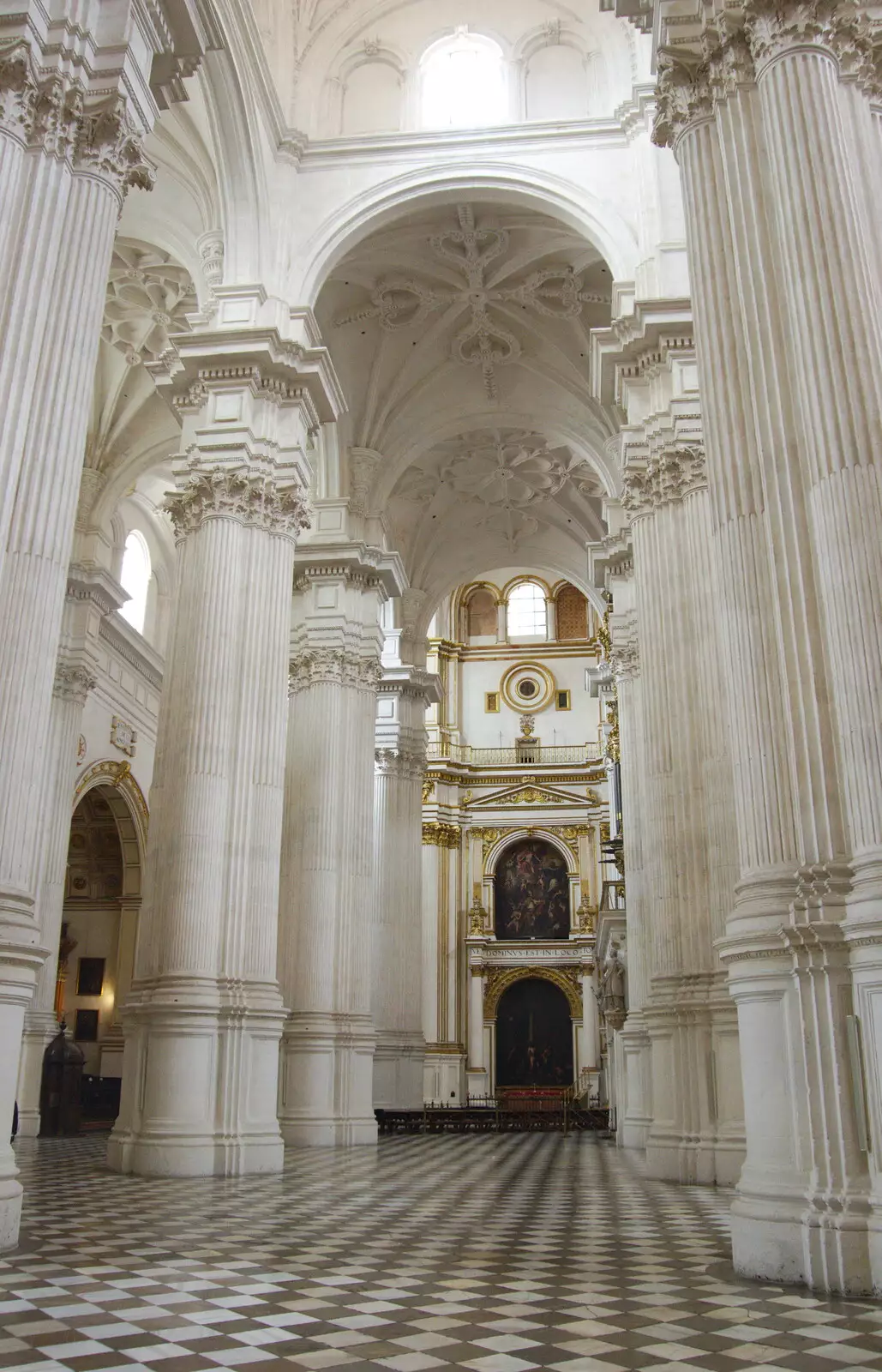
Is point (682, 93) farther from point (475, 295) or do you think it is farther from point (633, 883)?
point (475, 295)

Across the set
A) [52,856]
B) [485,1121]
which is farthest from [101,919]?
[485,1121]

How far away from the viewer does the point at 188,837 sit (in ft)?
42.9

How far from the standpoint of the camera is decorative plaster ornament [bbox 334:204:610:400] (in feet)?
64.7

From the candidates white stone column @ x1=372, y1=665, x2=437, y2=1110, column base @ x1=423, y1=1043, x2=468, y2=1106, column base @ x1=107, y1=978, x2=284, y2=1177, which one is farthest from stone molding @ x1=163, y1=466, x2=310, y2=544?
column base @ x1=423, y1=1043, x2=468, y2=1106

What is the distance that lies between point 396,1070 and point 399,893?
3.65m

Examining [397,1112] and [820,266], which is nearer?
[820,266]

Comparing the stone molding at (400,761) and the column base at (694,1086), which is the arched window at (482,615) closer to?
the stone molding at (400,761)

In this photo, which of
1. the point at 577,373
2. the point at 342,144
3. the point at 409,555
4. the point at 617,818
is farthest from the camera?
the point at 409,555

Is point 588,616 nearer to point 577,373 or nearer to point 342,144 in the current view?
point 577,373

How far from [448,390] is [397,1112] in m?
14.1

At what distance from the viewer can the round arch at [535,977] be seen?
37062 mm

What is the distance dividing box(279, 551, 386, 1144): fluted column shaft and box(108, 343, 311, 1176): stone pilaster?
4.06 metres

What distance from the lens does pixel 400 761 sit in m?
26.9

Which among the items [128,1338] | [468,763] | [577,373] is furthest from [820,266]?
[468,763]
